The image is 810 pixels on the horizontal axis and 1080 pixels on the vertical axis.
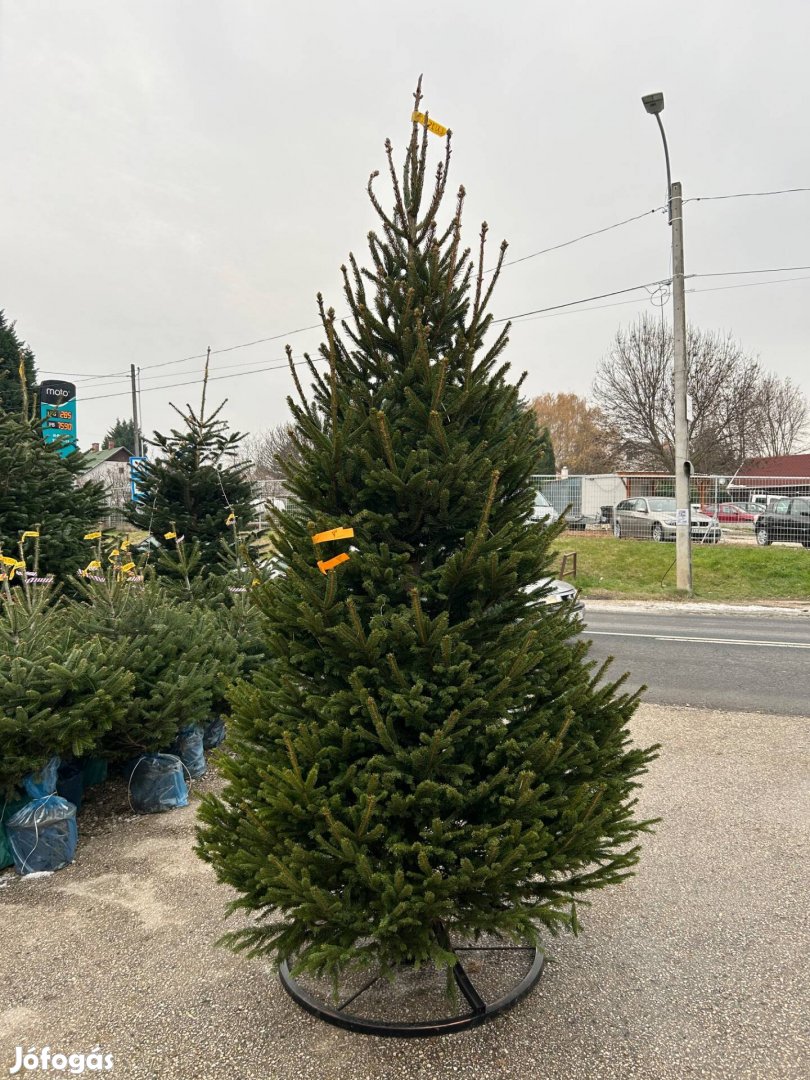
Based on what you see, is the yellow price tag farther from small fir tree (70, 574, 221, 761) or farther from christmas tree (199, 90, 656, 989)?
small fir tree (70, 574, 221, 761)

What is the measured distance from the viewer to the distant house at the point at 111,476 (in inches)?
362

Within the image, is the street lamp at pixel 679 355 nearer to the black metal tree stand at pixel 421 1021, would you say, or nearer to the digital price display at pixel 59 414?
the digital price display at pixel 59 414

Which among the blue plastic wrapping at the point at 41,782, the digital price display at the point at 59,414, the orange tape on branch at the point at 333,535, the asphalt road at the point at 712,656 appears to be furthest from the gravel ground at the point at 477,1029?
the digital price display at the point at 59,414

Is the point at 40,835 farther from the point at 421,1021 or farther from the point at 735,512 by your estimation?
the point at 735,512

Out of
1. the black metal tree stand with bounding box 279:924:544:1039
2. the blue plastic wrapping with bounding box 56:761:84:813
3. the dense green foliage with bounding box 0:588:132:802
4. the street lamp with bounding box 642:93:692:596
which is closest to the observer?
the black metal tree stand with bounding box 279:924:544:1039

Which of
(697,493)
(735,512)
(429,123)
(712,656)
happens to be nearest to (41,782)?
(429,123)

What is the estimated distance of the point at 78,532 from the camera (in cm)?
777

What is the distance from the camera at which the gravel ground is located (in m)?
2.50

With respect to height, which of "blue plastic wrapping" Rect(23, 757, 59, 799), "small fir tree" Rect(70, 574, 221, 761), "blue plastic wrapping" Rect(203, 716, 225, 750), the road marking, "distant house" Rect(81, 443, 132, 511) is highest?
"distant house" Rect(81, 443, 132, 511)

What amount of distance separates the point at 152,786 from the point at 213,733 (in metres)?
1.04

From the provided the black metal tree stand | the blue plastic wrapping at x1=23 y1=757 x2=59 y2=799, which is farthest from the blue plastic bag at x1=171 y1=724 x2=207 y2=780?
the black metal tree stand

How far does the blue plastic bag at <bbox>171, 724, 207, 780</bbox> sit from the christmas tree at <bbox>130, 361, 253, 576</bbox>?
9.76 ft

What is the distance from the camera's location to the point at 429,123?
3113mm

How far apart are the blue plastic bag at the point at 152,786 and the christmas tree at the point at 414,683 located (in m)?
2.31
